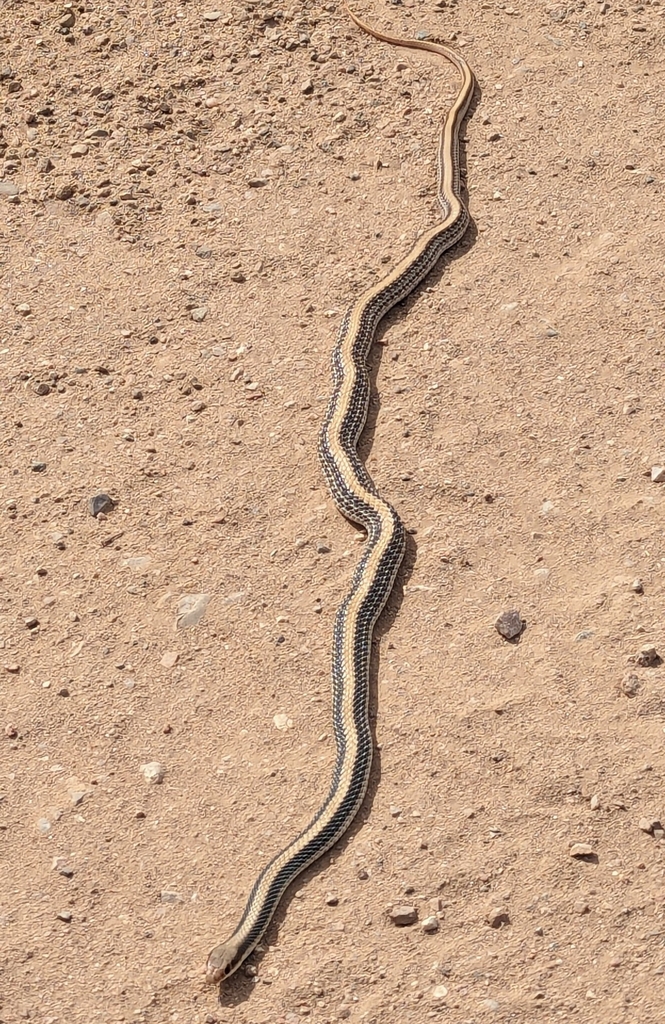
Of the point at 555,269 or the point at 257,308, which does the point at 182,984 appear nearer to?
the point at 257,308

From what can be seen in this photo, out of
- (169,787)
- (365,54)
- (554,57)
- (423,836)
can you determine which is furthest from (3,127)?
(423,836)

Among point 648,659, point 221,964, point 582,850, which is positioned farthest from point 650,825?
point 221,964

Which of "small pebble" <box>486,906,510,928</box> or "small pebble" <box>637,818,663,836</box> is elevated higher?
"small pebble" <box>637,818,663,836</box>

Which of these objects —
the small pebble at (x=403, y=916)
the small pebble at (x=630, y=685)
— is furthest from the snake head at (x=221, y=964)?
the small pebble at (x=630, y=685)

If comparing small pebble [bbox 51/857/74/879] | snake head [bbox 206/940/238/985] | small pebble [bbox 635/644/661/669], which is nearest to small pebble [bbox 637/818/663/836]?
small pebble [bbox 635/644/661/669]

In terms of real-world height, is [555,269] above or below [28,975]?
above

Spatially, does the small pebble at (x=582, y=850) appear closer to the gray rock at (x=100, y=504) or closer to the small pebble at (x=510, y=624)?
the small pebble at (x=510, y=624)

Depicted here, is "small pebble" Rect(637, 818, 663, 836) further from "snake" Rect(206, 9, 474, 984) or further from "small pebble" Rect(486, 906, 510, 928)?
"snake" Rect(206, 9, 474, 984)
